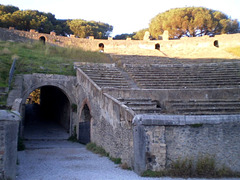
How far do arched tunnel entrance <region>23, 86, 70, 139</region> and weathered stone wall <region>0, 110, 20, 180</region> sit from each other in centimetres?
925

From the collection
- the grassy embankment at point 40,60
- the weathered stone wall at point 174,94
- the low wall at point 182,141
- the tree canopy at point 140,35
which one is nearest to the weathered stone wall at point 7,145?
the low wall at point 182,141

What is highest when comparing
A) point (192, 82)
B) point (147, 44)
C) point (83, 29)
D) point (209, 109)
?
point (83, 29)

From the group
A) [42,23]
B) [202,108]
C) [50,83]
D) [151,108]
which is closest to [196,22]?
[42,23]

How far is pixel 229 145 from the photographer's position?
643 centimetres

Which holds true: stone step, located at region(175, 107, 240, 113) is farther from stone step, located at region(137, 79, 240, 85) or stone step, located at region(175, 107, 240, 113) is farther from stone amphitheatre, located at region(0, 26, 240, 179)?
stone step, located at region(137, 79, 240, 85)

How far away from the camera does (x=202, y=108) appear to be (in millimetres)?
9047

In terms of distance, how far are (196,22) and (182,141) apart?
34.6m

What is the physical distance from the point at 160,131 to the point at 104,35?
41.7 metres

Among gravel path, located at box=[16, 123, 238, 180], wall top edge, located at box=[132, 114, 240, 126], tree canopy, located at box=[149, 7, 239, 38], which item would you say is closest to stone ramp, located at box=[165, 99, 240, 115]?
wall top edge, located at box=[132, 114, 240, 126]

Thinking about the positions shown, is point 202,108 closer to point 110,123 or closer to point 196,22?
point 110,123

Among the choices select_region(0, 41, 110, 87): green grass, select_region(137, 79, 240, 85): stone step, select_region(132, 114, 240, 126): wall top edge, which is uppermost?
select_region(0, 41, 110, 87): green grass

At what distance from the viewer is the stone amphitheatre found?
6344 mm

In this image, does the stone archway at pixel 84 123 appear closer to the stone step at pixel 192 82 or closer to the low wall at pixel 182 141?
the stone step at pixel 192 82

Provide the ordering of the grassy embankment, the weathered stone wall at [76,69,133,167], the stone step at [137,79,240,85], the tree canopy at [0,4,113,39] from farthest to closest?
the tree canopy at [0,4,113,39], the grassy embankment, the stone step at [137,79,240,85], the weathered stone wall at [76,69,133,167]
